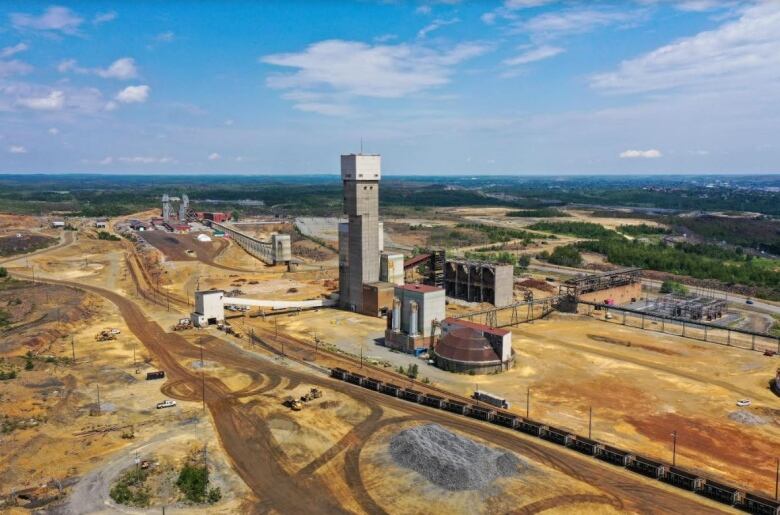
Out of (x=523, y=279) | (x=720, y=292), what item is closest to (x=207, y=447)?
(x=523, y=279)

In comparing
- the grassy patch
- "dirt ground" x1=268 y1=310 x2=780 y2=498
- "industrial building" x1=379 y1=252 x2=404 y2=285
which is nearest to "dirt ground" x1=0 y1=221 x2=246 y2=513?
the grassy patch

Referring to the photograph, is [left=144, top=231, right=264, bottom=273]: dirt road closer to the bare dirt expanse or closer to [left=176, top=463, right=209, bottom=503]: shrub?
the bare dirt expanse

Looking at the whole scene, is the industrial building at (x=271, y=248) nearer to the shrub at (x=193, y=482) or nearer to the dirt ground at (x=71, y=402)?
the dirt ground at (x=71, y=402)

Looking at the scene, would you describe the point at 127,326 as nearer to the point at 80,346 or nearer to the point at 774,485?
the point at 80,346

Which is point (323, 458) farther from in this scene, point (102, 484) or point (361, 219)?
point (361, 219)

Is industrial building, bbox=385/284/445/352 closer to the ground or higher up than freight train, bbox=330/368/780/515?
Result: higher up

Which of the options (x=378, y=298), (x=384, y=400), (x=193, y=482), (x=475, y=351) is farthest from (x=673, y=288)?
(x=193, y=482)
